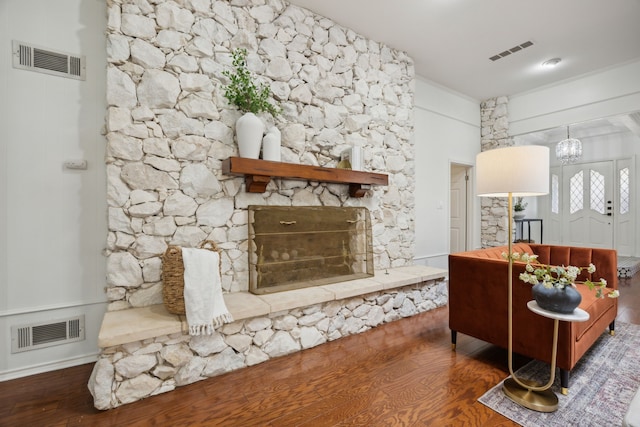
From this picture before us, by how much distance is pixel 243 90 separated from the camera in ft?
8.37

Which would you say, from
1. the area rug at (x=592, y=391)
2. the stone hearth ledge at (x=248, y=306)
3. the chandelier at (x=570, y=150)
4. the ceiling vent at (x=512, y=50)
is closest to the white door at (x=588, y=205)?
the chandelier at (x=570, y=150)

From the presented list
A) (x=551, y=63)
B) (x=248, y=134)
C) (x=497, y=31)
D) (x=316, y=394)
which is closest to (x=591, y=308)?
(x=316, y=394)

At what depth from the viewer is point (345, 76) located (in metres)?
3.35

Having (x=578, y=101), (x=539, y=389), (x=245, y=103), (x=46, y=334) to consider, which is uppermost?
(x=578, y=101)

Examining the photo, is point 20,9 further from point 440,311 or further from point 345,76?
point 440,311

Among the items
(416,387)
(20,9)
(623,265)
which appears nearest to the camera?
(416,387)

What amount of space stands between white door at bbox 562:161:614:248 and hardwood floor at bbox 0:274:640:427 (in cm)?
663

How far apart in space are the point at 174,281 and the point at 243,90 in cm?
163

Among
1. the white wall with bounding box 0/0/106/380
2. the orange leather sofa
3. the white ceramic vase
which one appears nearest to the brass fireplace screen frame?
the white ceramic vase

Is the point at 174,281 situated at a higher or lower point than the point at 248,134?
lower

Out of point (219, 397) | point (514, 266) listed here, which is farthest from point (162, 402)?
point (514, 266)

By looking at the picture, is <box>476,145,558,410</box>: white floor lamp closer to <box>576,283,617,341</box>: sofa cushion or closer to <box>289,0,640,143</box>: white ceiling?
<box>576,283,617,341</box>: sofa cushion

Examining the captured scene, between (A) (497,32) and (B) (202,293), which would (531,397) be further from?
(A) (497,32)

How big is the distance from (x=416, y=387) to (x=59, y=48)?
347cm
